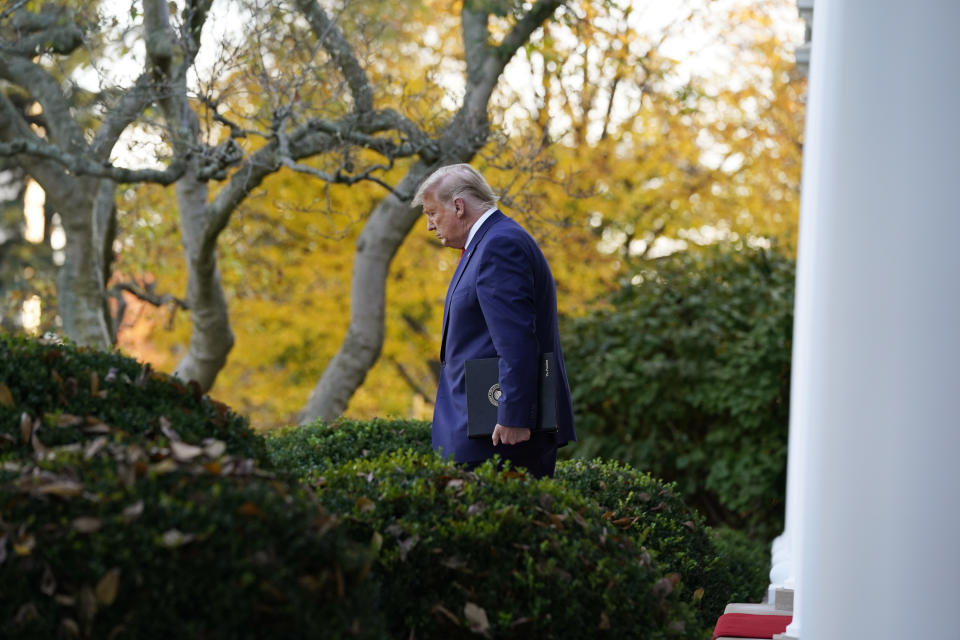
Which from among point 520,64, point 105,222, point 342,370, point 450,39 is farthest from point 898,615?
point 450,39

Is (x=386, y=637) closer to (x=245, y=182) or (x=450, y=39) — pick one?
(x=245, y=182)

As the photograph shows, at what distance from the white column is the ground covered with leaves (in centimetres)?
81

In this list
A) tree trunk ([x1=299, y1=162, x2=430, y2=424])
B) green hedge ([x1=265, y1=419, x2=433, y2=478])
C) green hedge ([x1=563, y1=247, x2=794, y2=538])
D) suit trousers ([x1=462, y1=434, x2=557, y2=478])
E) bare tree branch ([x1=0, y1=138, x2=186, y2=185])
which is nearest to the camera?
suit trousers ([x1=462, y1=434, x2=557, y2=478])

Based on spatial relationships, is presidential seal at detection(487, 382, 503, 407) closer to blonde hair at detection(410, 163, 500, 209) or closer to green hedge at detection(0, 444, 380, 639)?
blonde hair at detection(410, 163, 500, 209)

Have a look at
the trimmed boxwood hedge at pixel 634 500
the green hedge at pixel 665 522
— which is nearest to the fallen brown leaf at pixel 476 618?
the trimmed boxwood hedge at pixel 634 500

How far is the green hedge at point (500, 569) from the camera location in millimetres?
2939

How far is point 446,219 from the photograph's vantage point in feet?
13.5

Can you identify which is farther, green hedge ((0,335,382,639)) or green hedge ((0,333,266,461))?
green hedge ((0,333,266,461))

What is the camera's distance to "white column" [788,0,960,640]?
7.64 ft

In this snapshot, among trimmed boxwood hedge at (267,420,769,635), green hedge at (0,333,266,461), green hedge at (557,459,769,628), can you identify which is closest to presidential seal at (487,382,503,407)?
trimmed boxwood hedge at (267,420,769,635)

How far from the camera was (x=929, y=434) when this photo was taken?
2.33 metres

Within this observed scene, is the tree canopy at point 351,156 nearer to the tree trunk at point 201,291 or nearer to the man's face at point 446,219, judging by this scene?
the tree trunk at point 201,291

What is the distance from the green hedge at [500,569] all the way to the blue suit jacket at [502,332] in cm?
58

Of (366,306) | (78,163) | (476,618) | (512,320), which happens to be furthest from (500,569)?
(366,306)
